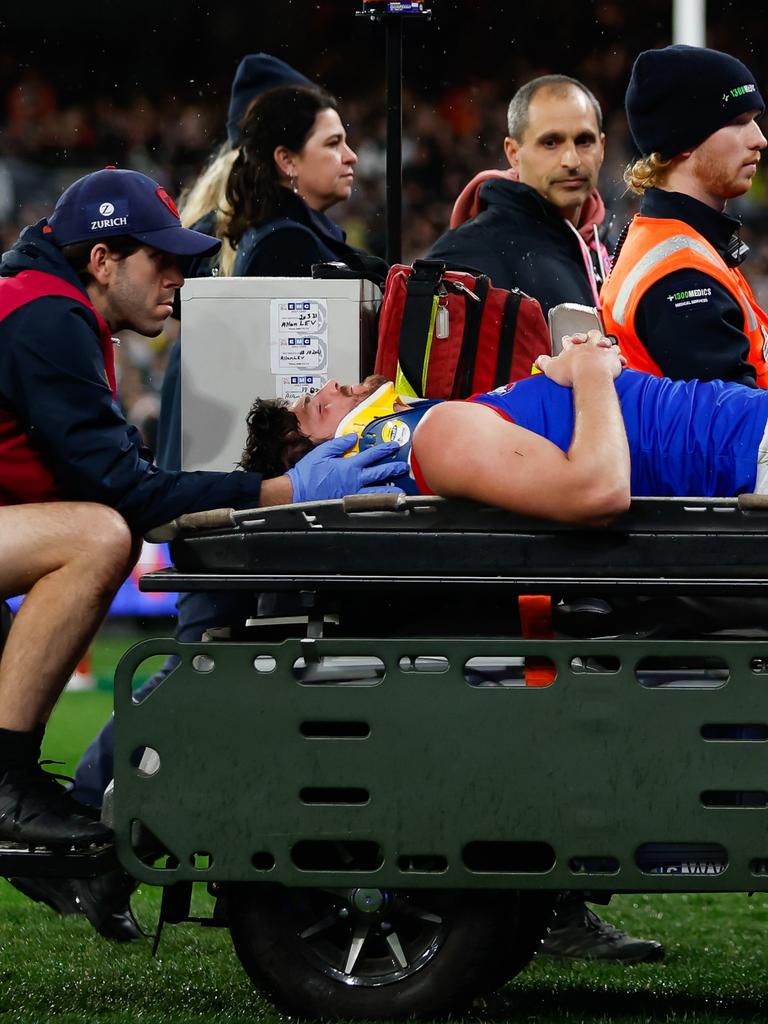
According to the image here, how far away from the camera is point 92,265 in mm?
3582

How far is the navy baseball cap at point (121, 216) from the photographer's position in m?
3.55

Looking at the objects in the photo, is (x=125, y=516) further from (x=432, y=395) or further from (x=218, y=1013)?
(x=218, y=1013)

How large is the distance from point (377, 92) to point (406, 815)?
1599 centimetres

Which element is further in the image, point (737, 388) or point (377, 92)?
point (377, 92)

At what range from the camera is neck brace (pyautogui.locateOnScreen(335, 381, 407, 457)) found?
358cm

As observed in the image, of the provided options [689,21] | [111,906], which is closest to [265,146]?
[111,906]

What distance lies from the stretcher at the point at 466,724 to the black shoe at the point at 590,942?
1.00m

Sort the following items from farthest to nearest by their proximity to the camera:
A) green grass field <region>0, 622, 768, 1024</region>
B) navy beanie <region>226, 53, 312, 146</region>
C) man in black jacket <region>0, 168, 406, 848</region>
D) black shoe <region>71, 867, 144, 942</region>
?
navy beanie <region>226, 53, 312, 146</region>
black shoe <region>71, 867, 144, 942</region>
green grass field <region>0, 622, 768, 1024</region>
man in black jacket <region>0, 168, 406, 848</region>

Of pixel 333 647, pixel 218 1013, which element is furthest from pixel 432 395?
pixel 218 1013

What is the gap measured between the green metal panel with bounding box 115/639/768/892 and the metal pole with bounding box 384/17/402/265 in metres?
1.89

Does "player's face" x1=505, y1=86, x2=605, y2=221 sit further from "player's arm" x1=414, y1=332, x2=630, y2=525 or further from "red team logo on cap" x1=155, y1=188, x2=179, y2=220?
"player's arm" x1=414, y1=332, x2=630, y2=525

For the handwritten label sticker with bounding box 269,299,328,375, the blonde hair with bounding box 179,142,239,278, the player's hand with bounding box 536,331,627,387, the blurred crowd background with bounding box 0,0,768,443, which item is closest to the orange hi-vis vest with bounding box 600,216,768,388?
the player's hand with bounding box 536,331,627,387

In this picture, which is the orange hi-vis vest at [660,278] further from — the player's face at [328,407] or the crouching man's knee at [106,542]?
the crouching man's knee at [106,542]

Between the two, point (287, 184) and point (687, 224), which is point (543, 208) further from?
point (687, 224)
